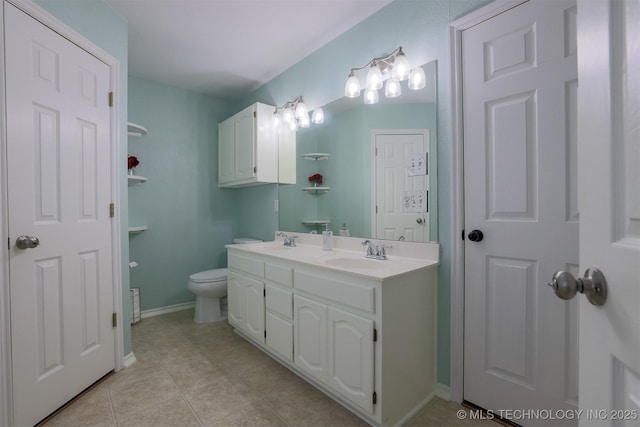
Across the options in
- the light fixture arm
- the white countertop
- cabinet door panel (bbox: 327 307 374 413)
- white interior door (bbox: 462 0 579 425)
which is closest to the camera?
white interior door (bbox: 462 0 579 425)

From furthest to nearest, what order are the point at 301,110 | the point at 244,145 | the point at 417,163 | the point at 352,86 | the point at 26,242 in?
the point at 244,145 < the point at 301,110 < the point at 352,86 < the point at 417,163 < the point at 26,242

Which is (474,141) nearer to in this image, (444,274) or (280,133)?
(444,274)

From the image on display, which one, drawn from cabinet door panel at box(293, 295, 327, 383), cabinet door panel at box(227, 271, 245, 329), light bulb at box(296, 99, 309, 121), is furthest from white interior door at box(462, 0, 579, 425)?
cabinet door panel at box(227, 271, 245, 329)

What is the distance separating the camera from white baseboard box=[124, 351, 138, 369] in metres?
2.11

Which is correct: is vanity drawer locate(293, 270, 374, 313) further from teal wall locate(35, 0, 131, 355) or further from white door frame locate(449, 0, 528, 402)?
teal wall locate(35, 0, 131, 355)

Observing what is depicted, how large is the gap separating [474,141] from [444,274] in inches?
29.9

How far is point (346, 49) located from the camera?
2270 mm

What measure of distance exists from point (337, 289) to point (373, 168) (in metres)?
0.92

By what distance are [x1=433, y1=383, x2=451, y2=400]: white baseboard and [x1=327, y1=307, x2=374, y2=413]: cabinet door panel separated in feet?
1.78

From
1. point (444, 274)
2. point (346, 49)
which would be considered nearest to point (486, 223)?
point (444, 274)

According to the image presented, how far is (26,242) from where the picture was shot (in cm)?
146

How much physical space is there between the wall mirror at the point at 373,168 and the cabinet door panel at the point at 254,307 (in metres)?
0.67

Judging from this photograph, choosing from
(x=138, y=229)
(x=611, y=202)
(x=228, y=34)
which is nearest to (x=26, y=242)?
(x=138, y=229)

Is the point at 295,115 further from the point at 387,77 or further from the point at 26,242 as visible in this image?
the point at 26,242
